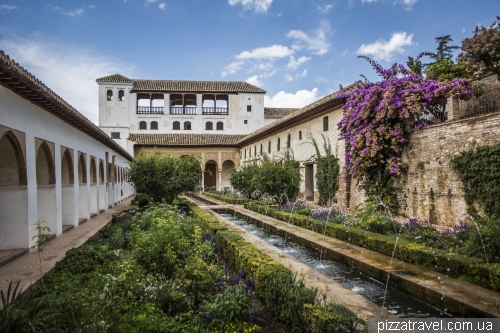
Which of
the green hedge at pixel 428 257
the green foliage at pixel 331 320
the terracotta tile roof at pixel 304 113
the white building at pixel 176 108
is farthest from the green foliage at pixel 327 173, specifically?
the white building at pixel 176 108

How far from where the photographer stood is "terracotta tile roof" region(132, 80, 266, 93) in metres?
42.4

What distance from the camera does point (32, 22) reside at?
38.8ft

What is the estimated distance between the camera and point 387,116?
13.7m

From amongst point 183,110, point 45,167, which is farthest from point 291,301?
point 183,110

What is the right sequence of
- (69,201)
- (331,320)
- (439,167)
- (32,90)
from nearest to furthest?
1. (331,320)
2. (32,90)
3. (439,167)
4. (69,201)

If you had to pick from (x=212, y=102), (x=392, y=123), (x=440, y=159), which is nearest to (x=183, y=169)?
(x=392, y=123)

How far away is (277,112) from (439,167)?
34879 mm

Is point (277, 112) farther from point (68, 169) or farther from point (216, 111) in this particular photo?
point (68, 169)

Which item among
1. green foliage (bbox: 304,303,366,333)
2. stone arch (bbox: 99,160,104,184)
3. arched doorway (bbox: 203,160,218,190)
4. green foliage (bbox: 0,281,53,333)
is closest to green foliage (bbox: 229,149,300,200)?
stone arch (bbox: 99,160,104,184)

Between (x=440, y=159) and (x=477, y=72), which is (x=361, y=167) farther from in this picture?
(x=477, y=72)

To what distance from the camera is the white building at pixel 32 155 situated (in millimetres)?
7613

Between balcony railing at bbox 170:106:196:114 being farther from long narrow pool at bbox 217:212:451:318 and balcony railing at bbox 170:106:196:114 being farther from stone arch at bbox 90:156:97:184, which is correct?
long narrow pool at bbox 217:212:451:318

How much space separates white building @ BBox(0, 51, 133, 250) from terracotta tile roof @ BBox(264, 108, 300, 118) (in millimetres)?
33656

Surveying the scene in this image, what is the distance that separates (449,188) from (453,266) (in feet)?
20.0
